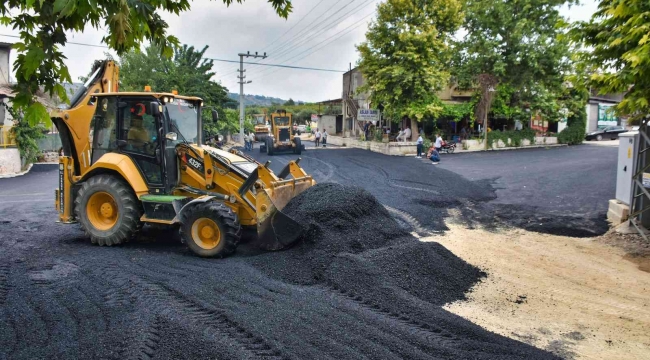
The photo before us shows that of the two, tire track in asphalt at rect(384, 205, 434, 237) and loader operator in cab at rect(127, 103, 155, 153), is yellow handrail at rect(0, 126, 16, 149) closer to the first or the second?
loader operator in cab at rect(127, 103, 155, 153)

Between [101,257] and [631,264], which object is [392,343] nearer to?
[101,257]

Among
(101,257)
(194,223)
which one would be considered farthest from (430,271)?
(101,257)

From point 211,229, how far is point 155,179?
4.69ft

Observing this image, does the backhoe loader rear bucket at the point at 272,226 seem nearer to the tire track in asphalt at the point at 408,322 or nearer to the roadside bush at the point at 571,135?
the tire track in asphalt at the point at 408,322

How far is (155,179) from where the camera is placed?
26.0ft

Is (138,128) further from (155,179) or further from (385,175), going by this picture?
(385,175)

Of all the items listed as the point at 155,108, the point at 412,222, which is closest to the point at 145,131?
the point at 155,108

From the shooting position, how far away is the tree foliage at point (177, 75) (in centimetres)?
2778

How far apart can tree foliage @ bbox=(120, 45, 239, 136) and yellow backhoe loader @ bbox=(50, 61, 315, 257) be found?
19474 millimetres

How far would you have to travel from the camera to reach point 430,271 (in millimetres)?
6555

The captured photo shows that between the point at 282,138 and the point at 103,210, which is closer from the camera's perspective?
the point at 103,210

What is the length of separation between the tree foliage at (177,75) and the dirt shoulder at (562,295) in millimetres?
21627

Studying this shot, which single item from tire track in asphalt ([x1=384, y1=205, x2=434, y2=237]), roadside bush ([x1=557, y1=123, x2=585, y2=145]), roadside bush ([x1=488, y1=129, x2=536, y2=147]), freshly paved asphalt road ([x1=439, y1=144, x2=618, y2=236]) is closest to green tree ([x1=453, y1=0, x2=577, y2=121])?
roadside bush ([x1=488, y1=129, x2=536, y2=147])

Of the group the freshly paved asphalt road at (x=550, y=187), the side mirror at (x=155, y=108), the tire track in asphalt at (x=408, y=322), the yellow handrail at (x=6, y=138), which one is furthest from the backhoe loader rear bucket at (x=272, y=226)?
the yellow handrail at (x=6, y=138)
